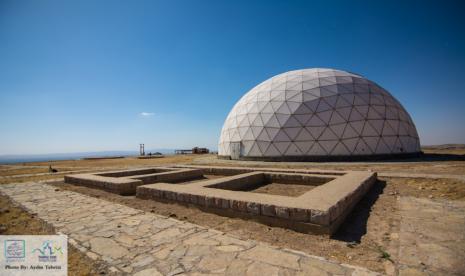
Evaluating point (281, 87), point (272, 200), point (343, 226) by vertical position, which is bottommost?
point (343, 226)

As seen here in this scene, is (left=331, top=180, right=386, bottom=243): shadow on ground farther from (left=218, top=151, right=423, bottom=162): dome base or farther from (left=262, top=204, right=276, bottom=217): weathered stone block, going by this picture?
(left=218, top=151, right=423, bottom=162): dome base

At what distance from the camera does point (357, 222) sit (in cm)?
557

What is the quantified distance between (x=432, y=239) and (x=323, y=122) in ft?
67.3

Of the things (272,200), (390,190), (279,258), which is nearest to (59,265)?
(279,258)

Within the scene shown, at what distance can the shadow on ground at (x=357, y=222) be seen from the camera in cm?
471

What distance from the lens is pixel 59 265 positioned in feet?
11.9

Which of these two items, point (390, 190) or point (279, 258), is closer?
point (279, 258)

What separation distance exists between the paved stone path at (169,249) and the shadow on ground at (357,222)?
155cm

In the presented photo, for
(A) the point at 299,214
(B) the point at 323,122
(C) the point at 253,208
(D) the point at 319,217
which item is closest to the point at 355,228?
(D) the point at 319,217

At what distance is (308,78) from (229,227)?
2618 cm

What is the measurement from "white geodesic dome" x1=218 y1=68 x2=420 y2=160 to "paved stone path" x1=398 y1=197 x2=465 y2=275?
1673 centimetres

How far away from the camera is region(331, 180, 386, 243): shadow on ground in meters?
4.71

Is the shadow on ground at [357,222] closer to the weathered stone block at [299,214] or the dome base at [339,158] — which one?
the weathered stone block at [299,214]

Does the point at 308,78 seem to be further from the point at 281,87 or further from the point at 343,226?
the point at 343,226
